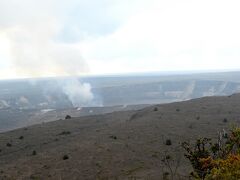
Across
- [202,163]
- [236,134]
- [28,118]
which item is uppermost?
[236,134]

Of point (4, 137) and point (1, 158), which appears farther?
point (4, 137)

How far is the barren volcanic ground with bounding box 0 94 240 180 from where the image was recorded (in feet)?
117

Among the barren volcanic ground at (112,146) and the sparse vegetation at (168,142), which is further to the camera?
the sparse vegetation at (168,142)

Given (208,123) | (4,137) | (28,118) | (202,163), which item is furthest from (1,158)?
(28,118)

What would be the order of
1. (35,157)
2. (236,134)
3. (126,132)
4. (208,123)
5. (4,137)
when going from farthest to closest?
(4,137), (208,123), (126,132), (35,157), (236,134)

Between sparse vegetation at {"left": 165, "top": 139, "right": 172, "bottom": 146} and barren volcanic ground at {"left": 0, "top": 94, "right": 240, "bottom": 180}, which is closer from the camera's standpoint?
barren volcanic ground at {"left": 0, "top": 94, "right": 240, "bottom": 180}

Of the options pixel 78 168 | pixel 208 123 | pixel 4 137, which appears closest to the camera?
pixel 78 168

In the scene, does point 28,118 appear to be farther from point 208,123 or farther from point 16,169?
point 16,169

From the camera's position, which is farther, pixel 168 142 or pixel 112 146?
pixel 168 142

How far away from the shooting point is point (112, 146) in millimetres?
43750

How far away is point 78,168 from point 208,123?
23769mm

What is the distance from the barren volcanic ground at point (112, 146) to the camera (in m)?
35.8

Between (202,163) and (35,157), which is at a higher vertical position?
(202,163)

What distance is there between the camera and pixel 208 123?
183ft
